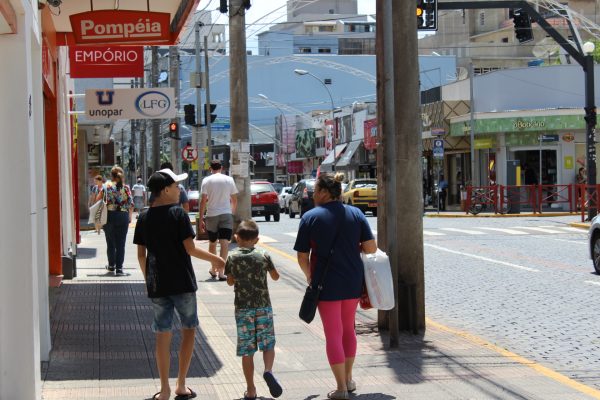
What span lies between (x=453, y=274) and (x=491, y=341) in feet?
20.9

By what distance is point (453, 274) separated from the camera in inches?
634

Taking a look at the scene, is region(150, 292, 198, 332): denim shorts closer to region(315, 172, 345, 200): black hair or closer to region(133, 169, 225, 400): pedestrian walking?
region(133, 169, 225, 400): pedestrian walking

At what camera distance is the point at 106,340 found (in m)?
9.38

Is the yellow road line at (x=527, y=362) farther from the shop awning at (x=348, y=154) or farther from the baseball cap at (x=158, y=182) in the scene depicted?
the shop awning at (x=348, y=154)

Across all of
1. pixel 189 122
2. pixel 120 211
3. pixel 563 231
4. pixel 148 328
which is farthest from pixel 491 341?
pixel 189 122

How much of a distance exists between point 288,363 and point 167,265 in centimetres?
200

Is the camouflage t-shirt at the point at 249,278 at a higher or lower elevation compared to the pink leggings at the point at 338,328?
higher

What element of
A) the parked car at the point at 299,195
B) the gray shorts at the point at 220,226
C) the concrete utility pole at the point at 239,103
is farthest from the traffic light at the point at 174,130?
the gray shorts at the point at 220,226

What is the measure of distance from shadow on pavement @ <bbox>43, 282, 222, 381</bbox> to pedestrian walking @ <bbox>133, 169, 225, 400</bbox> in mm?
858

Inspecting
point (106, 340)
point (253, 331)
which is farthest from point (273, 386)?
point (106, 340)

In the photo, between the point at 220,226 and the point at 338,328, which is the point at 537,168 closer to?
the point at 220,226

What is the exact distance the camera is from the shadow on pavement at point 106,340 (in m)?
8.03

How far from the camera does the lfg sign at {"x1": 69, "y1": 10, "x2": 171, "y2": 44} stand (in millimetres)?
12328

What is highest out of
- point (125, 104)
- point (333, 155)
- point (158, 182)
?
point (125, 104)
